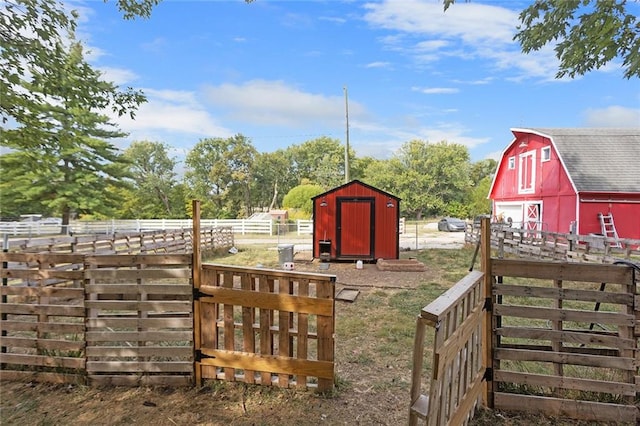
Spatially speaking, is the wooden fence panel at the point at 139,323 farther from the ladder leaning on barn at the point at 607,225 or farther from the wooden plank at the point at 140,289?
the ladder leaning on barn at the point at 607,225

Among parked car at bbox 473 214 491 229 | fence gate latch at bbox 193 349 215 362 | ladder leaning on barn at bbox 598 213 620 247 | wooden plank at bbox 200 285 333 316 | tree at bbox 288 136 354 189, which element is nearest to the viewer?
parked car at bbox 473 214 491 229

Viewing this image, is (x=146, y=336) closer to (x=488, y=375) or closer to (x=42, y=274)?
(x=42, y=274)

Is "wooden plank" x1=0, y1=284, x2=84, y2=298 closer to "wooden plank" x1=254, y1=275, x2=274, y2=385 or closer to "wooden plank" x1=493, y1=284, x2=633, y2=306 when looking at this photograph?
"wooden plank" x1=254, y1=275, x2=274, y2=385

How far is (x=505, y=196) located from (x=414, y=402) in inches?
737

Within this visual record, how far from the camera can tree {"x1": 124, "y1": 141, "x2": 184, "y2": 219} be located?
32.7m

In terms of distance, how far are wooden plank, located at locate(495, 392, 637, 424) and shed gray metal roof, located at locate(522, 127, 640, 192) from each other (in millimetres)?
11981

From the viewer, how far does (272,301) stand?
2.88m

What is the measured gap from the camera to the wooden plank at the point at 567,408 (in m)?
2.52

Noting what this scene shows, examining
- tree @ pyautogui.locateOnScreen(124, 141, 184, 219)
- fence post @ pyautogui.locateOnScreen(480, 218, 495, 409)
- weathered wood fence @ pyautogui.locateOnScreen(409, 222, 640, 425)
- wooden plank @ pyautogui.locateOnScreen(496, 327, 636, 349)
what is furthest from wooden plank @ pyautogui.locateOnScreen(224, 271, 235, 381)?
tree @ pyautogui.locateOnScreen(124, 141, 184, 219)

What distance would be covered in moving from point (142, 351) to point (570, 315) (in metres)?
3.62

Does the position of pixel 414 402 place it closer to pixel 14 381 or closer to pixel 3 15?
pixel 14 381

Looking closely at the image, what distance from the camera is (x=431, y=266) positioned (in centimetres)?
1024

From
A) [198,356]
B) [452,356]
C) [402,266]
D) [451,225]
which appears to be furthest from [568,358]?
[451,225]

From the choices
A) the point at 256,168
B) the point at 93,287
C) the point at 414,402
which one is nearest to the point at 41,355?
the point at 93,287
